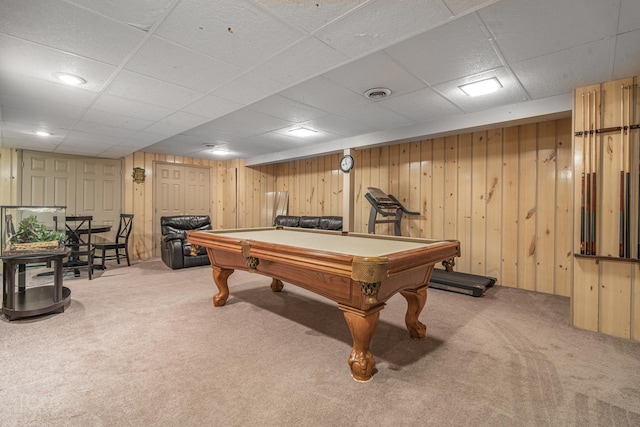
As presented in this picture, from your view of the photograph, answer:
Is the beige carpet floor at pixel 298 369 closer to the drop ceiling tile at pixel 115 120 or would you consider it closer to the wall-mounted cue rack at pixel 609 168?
the wall-mounted cue rack at pixel 609 168

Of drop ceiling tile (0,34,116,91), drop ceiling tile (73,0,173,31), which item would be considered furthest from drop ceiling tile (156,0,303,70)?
drop ceiling tile (0,34,116,91)

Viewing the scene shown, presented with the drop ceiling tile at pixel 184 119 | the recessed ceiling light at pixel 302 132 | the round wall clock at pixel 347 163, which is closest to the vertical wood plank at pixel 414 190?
the round wall clock at pixel 347 163

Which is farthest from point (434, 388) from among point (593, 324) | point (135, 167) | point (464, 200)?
point (135, 167)

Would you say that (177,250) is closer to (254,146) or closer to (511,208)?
(254,146)

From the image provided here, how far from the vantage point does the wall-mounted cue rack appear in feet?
8.05

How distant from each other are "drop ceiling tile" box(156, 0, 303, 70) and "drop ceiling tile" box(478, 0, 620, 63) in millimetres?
1247

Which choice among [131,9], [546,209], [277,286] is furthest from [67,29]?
[546,209]

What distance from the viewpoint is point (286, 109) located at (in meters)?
3.59

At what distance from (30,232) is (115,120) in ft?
5.11

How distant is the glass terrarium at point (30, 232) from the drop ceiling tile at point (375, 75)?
124 inches

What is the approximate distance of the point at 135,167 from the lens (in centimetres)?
626

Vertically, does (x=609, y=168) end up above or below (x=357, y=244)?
above

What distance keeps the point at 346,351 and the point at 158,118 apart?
3.37 m

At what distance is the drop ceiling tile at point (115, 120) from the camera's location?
3414mm
